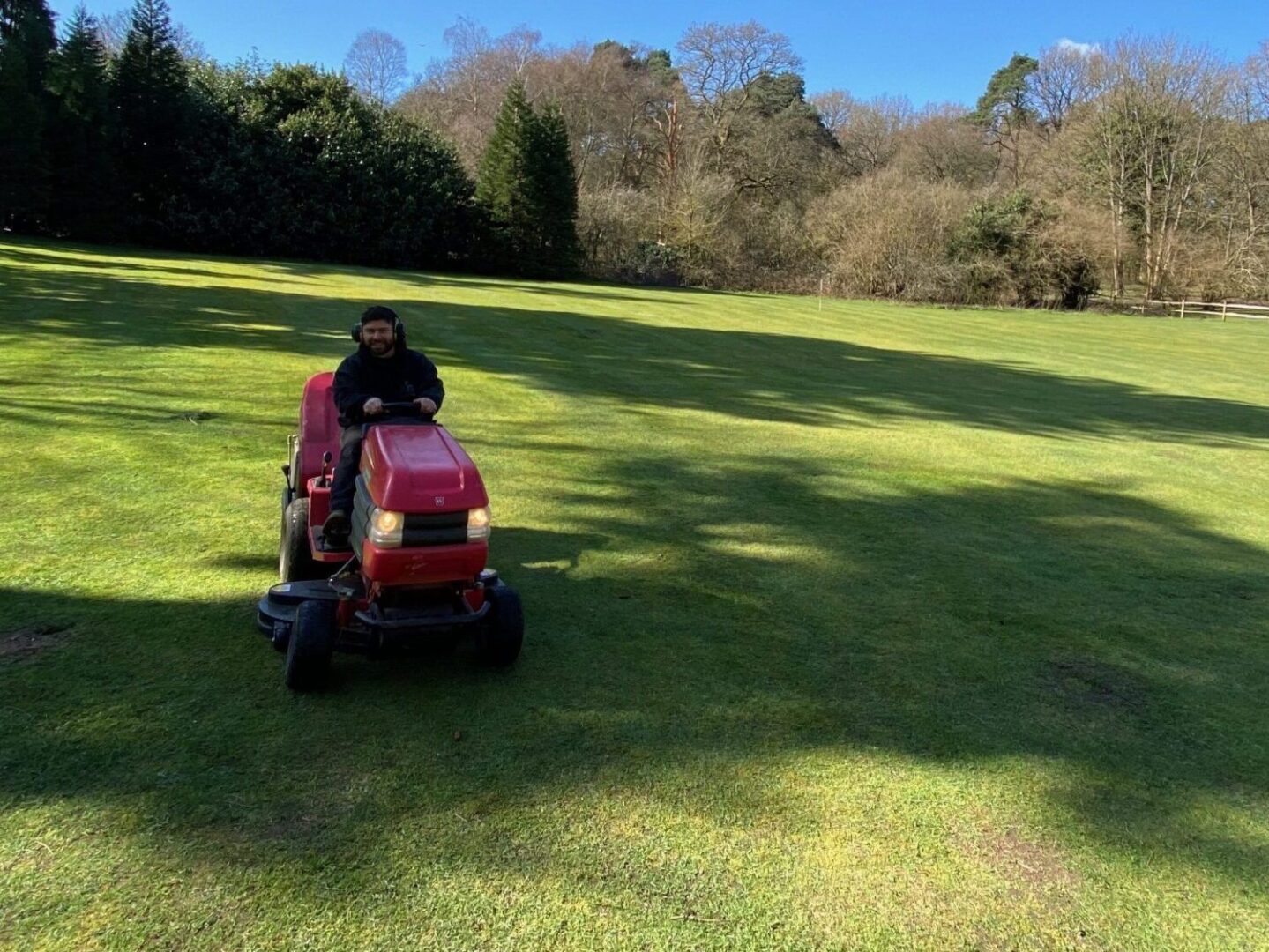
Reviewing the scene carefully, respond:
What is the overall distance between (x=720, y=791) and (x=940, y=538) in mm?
3691

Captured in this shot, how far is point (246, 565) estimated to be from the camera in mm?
4781

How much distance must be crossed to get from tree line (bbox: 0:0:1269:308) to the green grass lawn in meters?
27.5

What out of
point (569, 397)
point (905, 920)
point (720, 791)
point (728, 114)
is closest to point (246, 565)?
point (720, 791)

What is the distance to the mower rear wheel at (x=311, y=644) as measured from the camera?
3.39 metres

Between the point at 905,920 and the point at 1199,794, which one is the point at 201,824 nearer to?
the point at 905,920

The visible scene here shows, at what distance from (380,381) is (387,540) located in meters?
1.12

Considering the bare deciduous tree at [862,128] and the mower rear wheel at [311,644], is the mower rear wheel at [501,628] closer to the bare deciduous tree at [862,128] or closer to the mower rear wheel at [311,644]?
the mower rear wheel at [311,644]

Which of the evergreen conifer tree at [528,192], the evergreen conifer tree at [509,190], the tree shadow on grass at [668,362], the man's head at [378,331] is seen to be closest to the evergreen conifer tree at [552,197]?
the evergreen conifer tree at [528,192]

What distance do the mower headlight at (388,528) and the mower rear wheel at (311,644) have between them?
0.35 meters

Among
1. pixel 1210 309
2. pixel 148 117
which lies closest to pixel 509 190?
pixel 148 117

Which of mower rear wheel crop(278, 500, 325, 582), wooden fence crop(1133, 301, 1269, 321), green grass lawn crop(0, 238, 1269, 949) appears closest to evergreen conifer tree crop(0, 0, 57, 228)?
green grass lawn crop(0, 238, 1269, 949)

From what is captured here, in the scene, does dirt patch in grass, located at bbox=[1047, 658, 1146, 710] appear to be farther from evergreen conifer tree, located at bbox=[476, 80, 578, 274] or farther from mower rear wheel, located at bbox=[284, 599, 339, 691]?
evergreen conifer tree, located at bbox=[476, 80, 578, 274]

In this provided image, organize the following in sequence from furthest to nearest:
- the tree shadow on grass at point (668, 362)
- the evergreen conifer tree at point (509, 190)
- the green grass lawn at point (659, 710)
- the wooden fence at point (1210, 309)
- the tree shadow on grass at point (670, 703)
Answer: the wooden fence at point (1210, 309)
the evergreen conifer tree at point (509, 190)
the tree shadow on grass at point (668, 362)
the tree shadow on grass at point (670, 703)
the green grass lawn at point (659, 710)

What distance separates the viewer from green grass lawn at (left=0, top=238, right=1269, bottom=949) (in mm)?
2500
